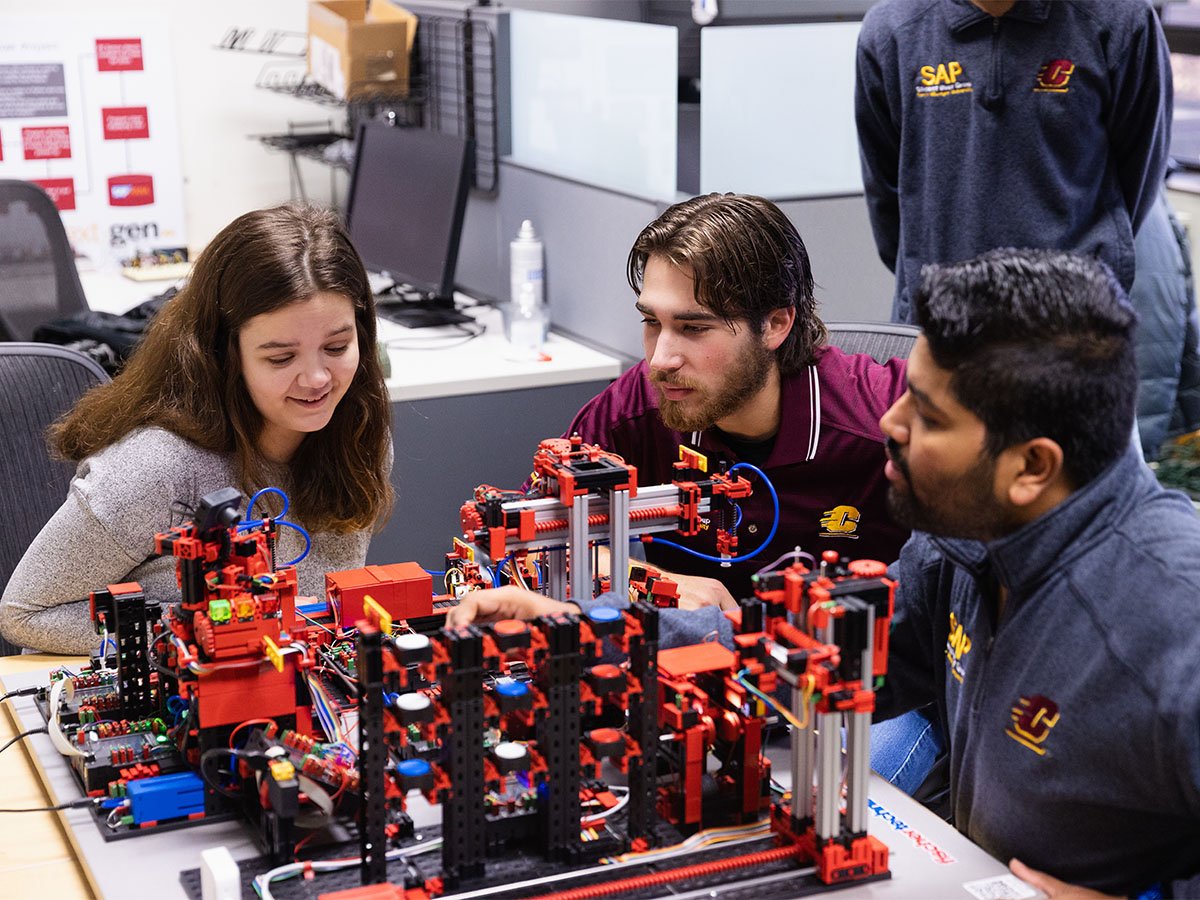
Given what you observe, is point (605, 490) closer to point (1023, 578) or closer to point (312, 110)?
point (1023, 578)

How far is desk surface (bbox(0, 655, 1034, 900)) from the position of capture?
1.28m

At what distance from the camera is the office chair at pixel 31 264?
3312 mm

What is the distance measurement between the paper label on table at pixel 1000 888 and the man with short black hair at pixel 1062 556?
0.5 inches

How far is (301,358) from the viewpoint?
188 centimetres

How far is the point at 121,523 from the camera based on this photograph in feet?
5.90

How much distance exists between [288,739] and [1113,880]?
0.76m

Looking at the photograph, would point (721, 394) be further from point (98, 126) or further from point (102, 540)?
point (98, 126)

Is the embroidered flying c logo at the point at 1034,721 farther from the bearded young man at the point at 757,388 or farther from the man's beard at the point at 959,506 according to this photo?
the bearded young man at the point at 757,388

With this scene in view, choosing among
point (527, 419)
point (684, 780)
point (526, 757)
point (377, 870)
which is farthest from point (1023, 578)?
point (527, 419)

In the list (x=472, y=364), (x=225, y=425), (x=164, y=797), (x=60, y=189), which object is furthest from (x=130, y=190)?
(x=164, y=797)

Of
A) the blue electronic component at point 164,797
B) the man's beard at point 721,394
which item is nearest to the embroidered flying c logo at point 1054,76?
the man's beard at point 721,394

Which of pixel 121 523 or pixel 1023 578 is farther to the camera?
pixel 121 523

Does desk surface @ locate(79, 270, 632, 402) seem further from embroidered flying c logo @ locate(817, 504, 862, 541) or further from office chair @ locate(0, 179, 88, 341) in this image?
embroidered flying c logo @ locate(817, 504, 862, 541)

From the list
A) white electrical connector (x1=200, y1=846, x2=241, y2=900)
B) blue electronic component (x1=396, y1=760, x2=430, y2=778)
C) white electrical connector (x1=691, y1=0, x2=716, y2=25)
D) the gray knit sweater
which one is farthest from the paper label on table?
white electrical connector (x1=691, y1=0, x2=716, y2=25)
